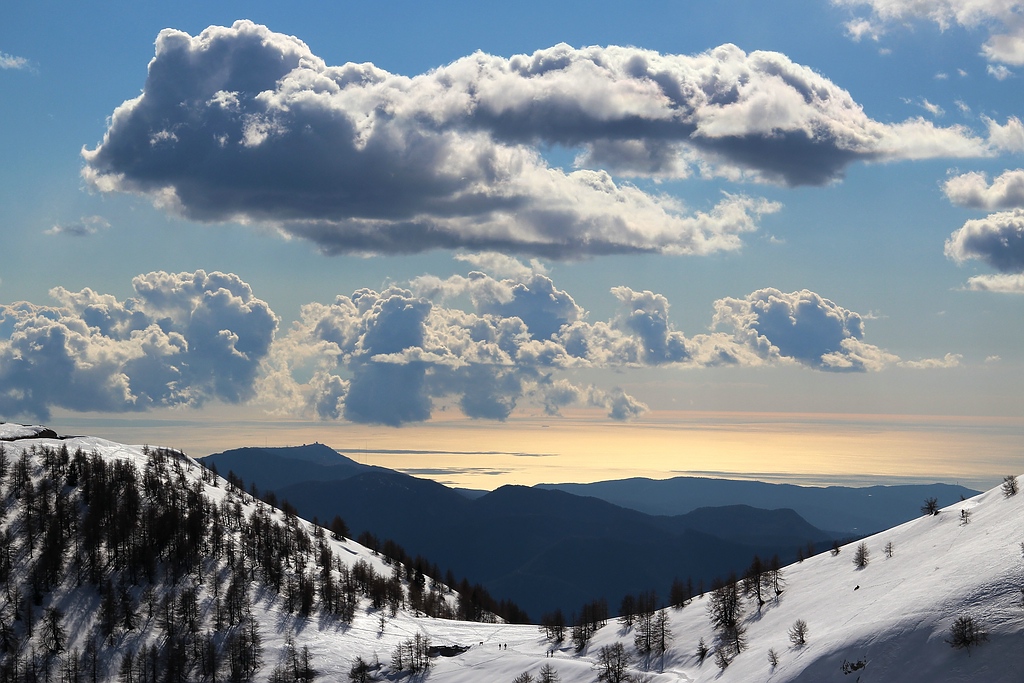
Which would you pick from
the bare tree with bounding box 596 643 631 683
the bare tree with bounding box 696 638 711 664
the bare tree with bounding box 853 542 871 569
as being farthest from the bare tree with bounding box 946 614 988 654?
the bare tree with bounding box 596 643 631 683

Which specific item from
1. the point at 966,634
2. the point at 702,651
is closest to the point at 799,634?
the point at 966,634

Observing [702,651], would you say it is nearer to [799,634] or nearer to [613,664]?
[613,664]

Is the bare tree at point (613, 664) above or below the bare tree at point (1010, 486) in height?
below

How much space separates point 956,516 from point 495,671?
97019mm

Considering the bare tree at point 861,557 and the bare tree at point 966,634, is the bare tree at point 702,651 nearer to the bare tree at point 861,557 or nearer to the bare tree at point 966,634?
the bare tree at point 861,557

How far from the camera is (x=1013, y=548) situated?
4739 inches

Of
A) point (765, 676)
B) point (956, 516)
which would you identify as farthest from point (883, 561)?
point (765, 676)

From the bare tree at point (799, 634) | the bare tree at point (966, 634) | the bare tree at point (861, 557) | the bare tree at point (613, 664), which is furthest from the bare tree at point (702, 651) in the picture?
the bare tree at point (966, 634)

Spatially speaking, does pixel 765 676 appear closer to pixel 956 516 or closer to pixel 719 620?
pixel 719 620

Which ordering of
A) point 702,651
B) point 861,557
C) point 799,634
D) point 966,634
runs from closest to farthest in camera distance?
point 966,634 < point 799,634 < point 702,651 < point 861,557

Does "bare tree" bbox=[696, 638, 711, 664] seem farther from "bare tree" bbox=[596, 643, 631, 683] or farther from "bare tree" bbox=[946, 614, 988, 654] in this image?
"bare tree" bbox=[946, 614, 988, 654]

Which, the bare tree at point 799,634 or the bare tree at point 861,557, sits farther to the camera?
the bare tree at point 861,557

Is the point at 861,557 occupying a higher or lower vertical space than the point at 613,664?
higher

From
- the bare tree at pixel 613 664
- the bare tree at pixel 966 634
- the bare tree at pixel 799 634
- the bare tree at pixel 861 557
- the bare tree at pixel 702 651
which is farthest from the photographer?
the bare tree at pixel 613 664
